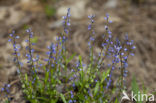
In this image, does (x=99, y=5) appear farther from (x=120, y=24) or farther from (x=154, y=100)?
(x=154, y=100)

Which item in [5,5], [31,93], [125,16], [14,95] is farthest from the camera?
[5,5]

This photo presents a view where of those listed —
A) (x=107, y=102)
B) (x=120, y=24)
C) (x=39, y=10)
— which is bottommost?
(x=107, y=102)

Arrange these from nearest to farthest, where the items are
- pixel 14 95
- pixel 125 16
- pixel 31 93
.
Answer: pixel 31 93
pixel 14 95
pixel 125 16

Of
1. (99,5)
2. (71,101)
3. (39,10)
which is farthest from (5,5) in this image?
(71,101)

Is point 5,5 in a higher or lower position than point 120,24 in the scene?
higher

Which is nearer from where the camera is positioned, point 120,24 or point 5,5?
point 120,24

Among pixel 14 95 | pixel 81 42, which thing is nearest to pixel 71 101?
pixel 14 95
